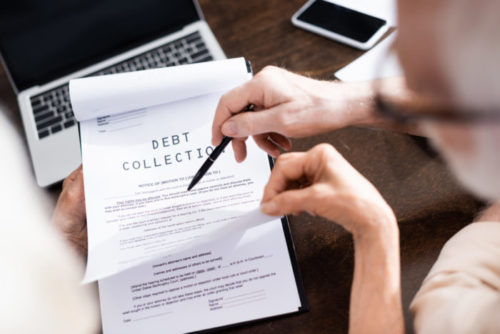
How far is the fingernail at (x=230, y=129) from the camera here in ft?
2.19

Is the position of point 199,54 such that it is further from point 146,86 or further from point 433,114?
point 433,114

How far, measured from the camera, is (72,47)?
0.95m

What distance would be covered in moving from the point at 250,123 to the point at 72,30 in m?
0.50

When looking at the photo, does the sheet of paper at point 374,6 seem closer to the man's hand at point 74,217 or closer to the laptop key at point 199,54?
the laptop key at point 199,54

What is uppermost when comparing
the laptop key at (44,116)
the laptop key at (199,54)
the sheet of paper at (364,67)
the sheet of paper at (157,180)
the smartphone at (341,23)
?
the smartphone at (341,23)

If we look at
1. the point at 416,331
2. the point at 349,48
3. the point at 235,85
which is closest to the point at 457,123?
the point at 416,331

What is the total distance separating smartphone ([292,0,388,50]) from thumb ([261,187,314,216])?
0.44 m

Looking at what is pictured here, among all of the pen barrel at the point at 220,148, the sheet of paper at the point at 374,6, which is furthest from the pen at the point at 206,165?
the sheet of paper at the point at 374,6

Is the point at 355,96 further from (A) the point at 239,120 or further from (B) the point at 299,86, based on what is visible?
(A) the point at 239,120

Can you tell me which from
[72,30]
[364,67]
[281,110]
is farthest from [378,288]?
[72,30]

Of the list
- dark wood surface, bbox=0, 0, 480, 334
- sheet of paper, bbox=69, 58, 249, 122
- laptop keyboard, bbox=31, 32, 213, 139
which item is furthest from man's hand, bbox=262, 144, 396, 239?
laptop keyboard, bbox=31, 32, 213, 139

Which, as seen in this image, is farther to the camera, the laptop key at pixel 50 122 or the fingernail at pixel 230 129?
the laptop key at pixel 50 122

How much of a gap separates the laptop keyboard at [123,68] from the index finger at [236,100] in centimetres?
27

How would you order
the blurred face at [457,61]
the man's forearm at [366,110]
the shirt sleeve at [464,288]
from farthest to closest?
the man's forearm at [366,110], the shirt sleeve at [464,288], the blurred face at [457,61]
